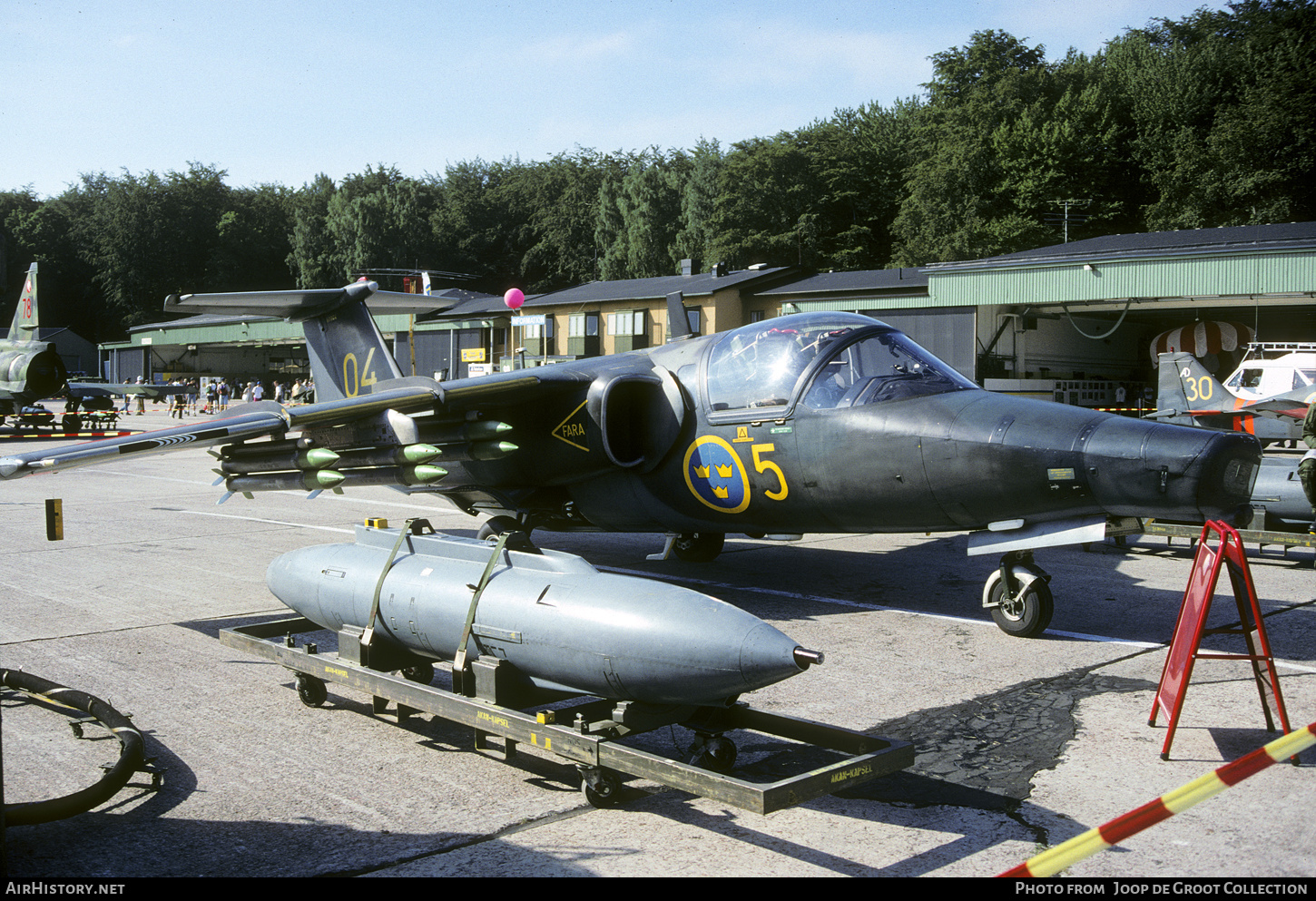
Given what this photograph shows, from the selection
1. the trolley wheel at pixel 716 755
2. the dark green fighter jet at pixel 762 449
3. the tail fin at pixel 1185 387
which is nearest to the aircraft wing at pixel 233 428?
the dark green fighter jet at pixel 762 449

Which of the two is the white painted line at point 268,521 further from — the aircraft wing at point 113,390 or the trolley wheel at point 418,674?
the aircraft wing at point 113,390

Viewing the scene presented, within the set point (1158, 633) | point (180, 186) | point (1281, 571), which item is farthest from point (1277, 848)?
point (180, 186)

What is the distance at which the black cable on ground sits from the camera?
14.8ft

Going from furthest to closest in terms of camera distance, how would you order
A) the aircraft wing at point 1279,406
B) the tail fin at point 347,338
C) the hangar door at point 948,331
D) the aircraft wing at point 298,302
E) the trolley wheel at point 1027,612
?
the hangar door at point 948,331 < the aircraft wing at point 1279,406 < the tail fin at point 347,338 < the aircraft wing at point 298,302 < the trolley wheel at point 1027,612

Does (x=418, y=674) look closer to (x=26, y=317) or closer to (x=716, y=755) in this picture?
(x=716, y=755)

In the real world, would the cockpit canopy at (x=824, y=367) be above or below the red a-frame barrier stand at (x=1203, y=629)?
above

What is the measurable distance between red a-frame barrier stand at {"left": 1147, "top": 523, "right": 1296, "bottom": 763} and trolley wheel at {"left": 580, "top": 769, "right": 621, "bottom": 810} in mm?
3308

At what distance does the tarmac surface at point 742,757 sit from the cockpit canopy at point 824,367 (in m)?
2.17

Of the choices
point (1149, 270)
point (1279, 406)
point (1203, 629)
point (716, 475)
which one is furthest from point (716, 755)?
point (1149, 270)

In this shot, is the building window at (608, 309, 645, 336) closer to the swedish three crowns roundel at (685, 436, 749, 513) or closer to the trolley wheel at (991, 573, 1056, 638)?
the swedish three crowns roundel at (685, 436, 749, 513)

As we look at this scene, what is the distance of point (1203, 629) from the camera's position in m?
5.91

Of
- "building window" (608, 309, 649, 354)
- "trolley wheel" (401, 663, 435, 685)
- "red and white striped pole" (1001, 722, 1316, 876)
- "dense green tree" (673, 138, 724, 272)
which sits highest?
"dense green tree" (673, 138, 724, 272)

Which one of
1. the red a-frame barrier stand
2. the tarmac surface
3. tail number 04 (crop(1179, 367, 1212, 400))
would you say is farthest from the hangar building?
the red a-frame barrier stand

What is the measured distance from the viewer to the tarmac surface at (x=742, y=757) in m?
4.46
